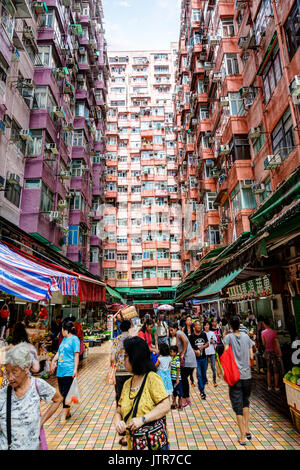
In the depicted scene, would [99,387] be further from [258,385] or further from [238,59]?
[238,59]

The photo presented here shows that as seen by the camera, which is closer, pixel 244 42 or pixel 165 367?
pixel 165 367

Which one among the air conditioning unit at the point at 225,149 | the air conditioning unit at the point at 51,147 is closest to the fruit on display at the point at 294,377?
the air conditioning unit at the point at 225,149

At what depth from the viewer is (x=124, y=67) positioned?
5269 cm

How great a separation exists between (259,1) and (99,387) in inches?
644

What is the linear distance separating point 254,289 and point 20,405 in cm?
902

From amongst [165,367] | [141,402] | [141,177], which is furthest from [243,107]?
[141,177]

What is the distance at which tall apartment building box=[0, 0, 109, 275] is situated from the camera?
13.5 meters

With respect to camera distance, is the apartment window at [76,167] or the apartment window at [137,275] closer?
the apartment window at [76,167]

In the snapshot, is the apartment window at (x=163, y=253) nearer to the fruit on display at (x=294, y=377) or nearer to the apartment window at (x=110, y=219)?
the apartment window at (x=110, y=219)

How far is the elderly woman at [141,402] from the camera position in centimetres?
246

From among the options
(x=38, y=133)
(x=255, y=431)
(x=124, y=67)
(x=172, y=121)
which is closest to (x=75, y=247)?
(x=38, y=133)

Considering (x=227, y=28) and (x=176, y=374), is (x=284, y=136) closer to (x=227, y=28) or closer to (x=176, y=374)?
(x=176, y=374)

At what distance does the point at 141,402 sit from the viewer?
256 centimetres

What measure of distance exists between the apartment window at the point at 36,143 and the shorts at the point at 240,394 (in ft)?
48.7
